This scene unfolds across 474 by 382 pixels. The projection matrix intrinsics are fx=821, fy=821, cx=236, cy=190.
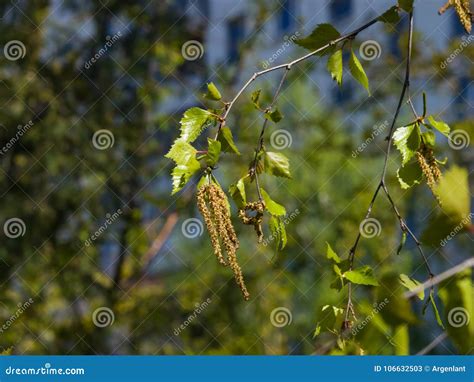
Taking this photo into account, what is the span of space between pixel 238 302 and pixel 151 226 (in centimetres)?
42

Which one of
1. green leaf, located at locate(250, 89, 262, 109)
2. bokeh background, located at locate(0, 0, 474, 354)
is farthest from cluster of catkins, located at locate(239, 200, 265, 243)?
bokeh background, located at locate(0, 0, 474, 354)

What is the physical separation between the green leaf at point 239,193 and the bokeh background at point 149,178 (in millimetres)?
1701

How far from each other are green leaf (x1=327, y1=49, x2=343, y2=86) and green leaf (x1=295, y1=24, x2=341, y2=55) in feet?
0.05

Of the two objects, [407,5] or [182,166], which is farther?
[407,5]

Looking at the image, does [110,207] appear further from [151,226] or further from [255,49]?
[255,49]

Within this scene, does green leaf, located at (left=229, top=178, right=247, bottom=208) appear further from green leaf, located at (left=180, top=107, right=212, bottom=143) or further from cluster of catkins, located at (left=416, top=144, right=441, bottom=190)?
cluster of catkins, located at (left=416, top=144, right=441, bottom=190)

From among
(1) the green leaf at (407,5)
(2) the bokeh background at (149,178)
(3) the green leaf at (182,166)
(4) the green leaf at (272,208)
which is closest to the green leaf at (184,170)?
(3) the green leaf at (182,166)

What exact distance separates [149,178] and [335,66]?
1.81 metres

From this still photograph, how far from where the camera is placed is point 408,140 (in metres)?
1.12

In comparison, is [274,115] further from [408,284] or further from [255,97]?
[408,284]

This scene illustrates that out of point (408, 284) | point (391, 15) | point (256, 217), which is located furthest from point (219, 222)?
point (391, 15)

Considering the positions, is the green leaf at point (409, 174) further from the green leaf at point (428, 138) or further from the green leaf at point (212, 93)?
the green leaf at point (212, 93)

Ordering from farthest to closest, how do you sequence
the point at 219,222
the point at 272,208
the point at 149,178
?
the point at 149,178 → the point at 272,208 → the point at 219,222

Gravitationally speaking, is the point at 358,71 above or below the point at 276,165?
above
